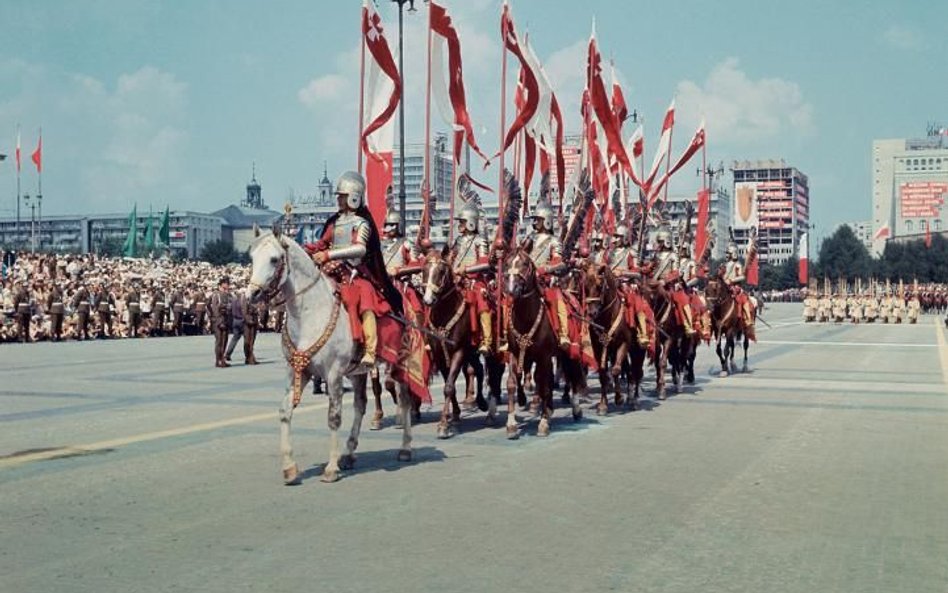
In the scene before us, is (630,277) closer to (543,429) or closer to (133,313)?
(543,429)

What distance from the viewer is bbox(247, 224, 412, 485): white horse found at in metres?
9.48

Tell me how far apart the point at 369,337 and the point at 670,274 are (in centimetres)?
967

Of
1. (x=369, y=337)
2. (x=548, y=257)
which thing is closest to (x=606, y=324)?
(x=548, y=257)

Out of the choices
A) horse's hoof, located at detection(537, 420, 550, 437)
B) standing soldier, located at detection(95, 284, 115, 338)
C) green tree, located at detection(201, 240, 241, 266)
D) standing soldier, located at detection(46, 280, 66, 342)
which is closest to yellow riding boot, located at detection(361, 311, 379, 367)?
horse's hoof, located at detection(537, 420, 550, 437)

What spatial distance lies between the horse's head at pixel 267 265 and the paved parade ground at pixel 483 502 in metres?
1.70

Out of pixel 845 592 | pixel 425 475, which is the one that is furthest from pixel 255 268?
pixel 845 592

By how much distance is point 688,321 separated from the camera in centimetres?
1902

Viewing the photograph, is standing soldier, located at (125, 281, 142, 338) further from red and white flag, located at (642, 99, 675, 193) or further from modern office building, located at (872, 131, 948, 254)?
modern office building, located at (872, 131, 948, 254)

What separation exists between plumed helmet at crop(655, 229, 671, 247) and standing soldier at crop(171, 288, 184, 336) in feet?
88.8

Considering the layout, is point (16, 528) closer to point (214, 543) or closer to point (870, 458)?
point (214, 543)

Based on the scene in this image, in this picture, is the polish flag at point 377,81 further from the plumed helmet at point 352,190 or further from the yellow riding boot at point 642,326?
the plumed helmet at point 352,190

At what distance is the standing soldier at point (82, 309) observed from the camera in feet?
123

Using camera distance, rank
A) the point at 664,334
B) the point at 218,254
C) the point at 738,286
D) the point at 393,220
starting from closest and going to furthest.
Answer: the point at 393,220
the point at 664,334
the point at 738,286
the point at 218,254

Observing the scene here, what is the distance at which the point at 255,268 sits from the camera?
366 inches
